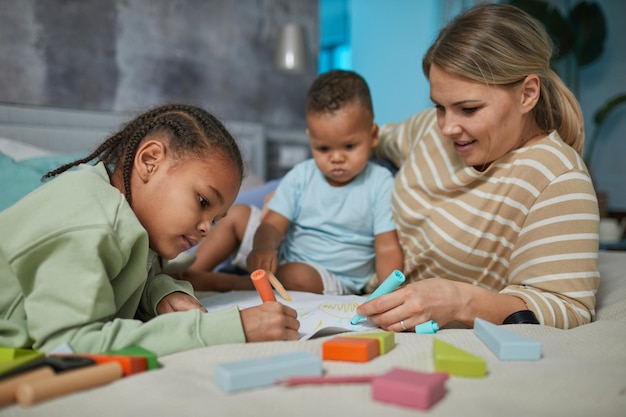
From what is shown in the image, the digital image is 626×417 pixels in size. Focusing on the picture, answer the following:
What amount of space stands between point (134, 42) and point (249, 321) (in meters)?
2.26

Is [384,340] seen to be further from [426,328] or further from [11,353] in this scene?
[11,353]

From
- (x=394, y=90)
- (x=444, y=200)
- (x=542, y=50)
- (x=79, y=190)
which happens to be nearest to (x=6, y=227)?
(x=79, y=190)

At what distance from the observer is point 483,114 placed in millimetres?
1257

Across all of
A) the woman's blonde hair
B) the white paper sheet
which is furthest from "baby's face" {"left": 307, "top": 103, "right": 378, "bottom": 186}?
the white paper sheet

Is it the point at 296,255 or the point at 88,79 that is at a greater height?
the point at 88,79

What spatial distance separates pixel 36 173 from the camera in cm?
169

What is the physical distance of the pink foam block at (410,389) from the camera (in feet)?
2.05

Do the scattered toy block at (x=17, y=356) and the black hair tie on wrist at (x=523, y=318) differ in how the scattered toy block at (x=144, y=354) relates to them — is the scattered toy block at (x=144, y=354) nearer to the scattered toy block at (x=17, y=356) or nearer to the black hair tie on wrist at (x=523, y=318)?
the scattered toy block at (x=17, y=356)

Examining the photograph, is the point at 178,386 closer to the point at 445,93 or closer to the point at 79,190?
the point at 79,190

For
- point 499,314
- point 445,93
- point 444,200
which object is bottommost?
point 499,314

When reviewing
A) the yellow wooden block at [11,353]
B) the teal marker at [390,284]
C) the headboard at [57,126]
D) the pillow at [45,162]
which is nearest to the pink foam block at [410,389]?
the teal marker at [390,284]

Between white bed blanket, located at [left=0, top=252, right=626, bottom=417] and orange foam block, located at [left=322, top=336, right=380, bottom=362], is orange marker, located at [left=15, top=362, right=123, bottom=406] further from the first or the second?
orange foam block, located at [left=322, top=336, right=380, bottom=362]

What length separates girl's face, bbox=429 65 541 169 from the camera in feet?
4.11

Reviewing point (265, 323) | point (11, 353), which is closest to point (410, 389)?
point (265, 323)
